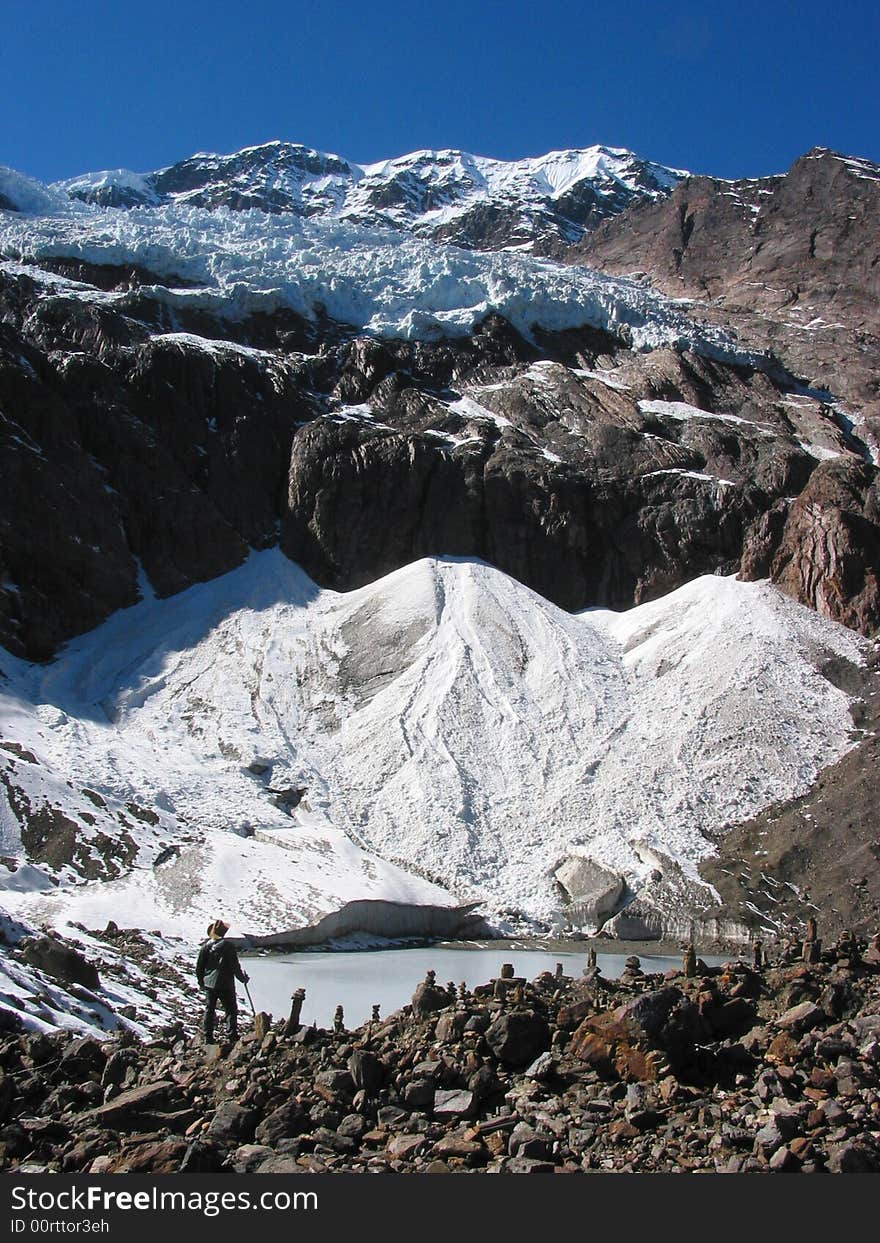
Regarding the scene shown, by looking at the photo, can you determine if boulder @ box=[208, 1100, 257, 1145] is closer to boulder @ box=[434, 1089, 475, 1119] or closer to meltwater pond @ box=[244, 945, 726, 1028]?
boulder @ box=[434, 1089, 475, 1119]

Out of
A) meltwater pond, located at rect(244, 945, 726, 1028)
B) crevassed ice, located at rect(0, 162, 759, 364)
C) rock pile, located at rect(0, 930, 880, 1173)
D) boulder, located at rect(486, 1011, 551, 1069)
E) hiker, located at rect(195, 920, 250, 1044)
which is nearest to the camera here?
rock pile, located at rect(0, 930, 880, 1173)

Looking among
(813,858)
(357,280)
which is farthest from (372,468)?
(813,858)

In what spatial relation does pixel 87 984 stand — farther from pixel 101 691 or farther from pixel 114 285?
pixel 114 285

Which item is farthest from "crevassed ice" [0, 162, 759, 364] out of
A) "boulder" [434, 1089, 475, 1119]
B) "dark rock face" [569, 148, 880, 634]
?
"boulder" [434, 1089, 475, 1119]

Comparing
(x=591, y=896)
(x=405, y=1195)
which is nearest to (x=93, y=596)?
(x=591, y=896)

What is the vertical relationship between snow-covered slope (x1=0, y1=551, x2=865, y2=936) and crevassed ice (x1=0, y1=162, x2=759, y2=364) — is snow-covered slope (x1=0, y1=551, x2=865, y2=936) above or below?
below

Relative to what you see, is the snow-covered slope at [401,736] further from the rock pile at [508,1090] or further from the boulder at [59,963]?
the rock pile at [508,1090]

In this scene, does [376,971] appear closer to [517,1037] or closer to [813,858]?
[517,1037]

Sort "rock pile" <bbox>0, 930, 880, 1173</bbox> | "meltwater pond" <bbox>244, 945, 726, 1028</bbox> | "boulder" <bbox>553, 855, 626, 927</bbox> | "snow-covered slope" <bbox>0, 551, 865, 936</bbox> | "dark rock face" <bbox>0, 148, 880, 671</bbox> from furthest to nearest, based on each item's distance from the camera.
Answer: "dark rock face" <bbox>0, 148, 880, 671</bbox>
"boulder" <bbox>553, 855, 626, 927</bbox>
"snow-covered slope" <bbox>0, 551, 865, 936</bbox>
"meltwater pond" <bbox>244, 945, 726, 1028</bbox>
"rock pile" <bbox>0, 930, 880, 1173</bbox>
